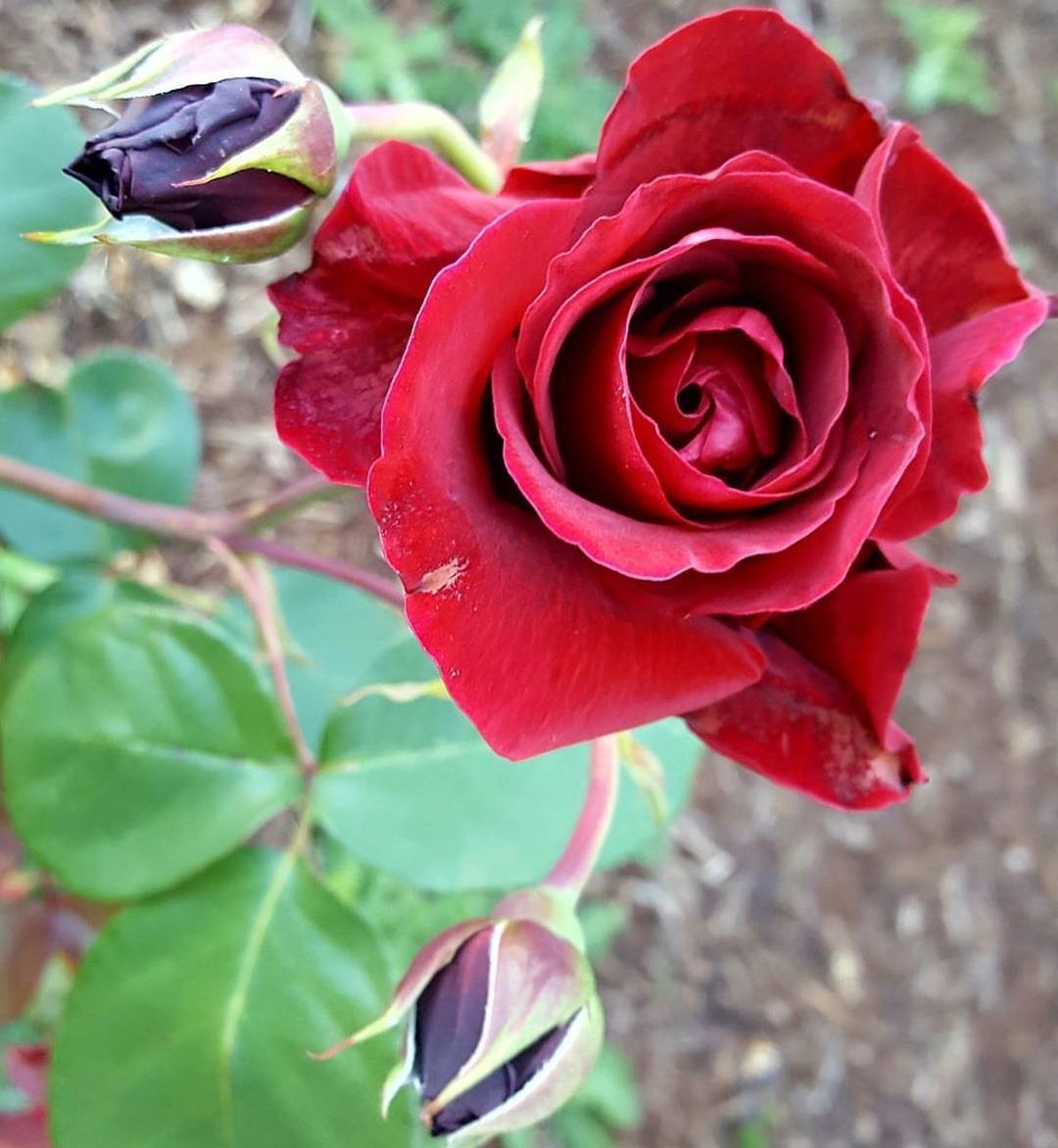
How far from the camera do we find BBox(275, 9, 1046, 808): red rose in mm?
360

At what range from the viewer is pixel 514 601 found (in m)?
0.38

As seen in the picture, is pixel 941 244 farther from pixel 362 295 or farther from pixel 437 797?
pixel 437 797

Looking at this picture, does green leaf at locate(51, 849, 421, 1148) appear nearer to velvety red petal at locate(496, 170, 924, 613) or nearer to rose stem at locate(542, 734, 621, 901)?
rose stem at locate(542, 734, 621, 901)

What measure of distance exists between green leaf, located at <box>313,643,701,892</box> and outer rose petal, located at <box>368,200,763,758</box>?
380mm

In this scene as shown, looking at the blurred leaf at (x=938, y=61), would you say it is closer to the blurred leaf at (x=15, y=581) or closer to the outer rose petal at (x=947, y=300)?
the blurred leaf at (x=15, y=581)

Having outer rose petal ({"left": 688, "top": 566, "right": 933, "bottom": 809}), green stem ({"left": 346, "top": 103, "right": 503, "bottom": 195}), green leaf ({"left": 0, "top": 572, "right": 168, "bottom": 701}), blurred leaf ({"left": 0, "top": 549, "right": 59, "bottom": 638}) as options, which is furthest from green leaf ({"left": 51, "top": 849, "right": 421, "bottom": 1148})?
blurred leaf ({"left": 0, "top": 549, "right": 59, "bottom": 638})

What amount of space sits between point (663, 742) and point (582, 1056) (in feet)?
1.53

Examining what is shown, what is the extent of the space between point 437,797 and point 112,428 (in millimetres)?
459

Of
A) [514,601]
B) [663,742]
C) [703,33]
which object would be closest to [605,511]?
[514,601]

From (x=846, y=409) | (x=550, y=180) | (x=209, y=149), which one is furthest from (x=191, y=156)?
(x=846, y=409)

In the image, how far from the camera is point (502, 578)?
376 millimetres

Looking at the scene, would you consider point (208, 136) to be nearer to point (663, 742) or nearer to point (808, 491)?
point (808, 491)

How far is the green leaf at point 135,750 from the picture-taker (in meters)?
0.69

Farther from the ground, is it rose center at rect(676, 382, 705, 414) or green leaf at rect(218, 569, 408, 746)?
rose center at rect(676, 382, 705, 414)
